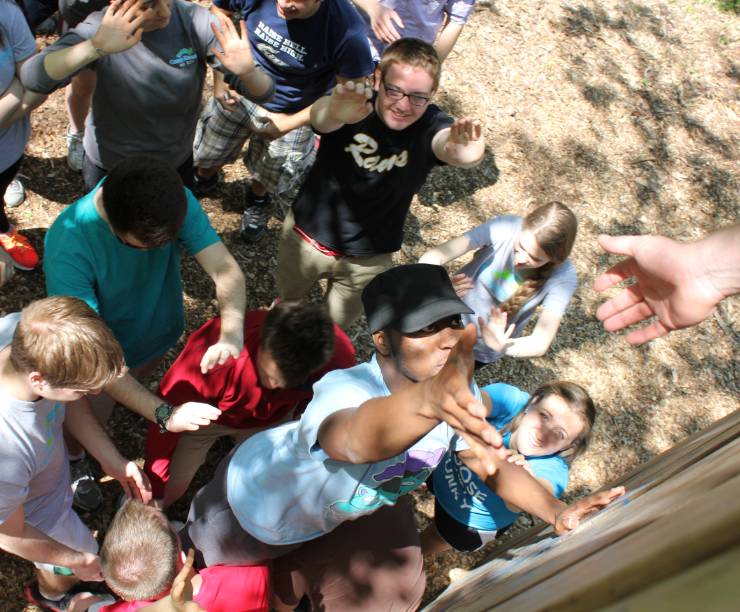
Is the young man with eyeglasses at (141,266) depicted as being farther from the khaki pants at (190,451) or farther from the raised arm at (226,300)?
the khaki pants at (190,451)

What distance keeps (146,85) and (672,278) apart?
2.44 meters

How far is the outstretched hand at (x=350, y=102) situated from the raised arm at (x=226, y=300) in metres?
0.81

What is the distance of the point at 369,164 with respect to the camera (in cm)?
312

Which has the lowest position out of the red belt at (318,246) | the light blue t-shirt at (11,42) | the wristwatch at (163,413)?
the red belt at (318,246)

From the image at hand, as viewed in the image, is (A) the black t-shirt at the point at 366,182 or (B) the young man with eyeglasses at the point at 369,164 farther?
(A) the black t-shirt at the point at 366,182

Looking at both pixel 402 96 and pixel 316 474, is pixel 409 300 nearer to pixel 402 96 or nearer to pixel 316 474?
pixel 316 474

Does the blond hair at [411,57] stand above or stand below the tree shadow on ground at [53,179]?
above

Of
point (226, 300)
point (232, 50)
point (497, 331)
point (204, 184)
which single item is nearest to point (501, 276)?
point (497, 331)

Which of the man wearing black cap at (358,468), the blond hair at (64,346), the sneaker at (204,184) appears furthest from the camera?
the sneaker at (204,184)

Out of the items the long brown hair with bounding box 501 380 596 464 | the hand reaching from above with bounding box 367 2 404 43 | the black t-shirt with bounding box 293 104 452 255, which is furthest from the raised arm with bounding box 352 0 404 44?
the long brown hair with bounding box 501 380 596 464

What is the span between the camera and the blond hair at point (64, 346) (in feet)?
6.07

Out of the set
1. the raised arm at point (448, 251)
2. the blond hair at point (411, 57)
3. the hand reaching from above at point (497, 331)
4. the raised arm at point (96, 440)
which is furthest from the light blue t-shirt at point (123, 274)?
the hand reaching from above at point (497, 331)

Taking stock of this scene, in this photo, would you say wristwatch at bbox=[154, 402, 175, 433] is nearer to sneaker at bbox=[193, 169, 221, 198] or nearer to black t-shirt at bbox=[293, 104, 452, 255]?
black t-shirt at bbox=[293, 104, 452, 255]

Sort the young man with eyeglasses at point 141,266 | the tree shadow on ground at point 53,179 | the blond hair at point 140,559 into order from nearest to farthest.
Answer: the blond hair at point 140,559
the young man with eyeglasses at point 141,266
the tree shadow on ground at point 53,179
